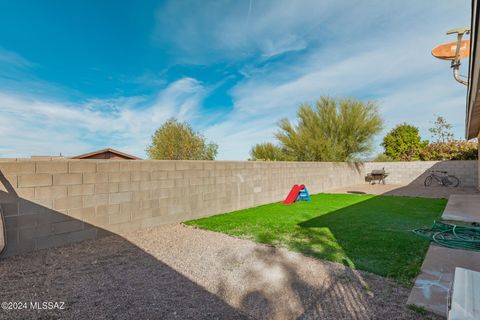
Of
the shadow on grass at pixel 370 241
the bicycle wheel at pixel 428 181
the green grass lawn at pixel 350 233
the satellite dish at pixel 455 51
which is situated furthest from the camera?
the bicycle wheel at pixel 428 181

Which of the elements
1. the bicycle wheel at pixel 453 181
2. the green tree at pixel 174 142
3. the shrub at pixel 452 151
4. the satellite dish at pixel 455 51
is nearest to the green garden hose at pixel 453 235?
the satellite dish at pixel 455 51

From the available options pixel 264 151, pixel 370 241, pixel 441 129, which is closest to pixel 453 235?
pixel 370 241

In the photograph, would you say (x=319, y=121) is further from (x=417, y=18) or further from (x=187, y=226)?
(x=187, y=226)

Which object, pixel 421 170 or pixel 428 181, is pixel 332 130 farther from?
pixel 428 181

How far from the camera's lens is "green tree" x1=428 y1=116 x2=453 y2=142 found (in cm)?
1928

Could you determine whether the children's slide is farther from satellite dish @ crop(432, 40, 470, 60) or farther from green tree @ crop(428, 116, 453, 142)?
green tree @ crop(428, 116, 453, 142)

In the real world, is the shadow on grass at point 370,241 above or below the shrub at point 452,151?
below

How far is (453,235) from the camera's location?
361 cm

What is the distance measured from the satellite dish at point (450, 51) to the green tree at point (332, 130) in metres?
7.86

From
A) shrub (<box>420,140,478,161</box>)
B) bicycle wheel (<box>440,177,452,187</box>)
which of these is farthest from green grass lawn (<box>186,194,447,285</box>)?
shrub (<box>420,140,478,161</box>)

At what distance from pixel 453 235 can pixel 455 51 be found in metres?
4.13

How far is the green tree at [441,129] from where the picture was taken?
19.3 meters

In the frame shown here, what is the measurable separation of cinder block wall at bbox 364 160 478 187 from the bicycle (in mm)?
211

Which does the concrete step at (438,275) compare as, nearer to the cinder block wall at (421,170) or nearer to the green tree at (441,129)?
the cinder block wall at (421,170)
